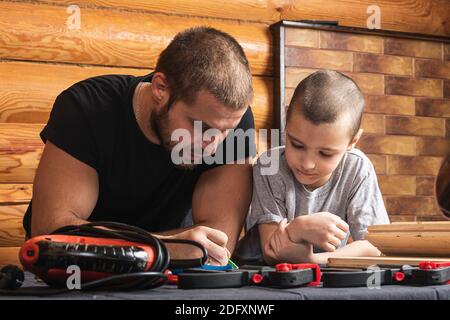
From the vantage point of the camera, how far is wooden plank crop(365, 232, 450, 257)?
131 centimetres

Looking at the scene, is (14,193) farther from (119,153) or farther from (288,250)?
(288,250)

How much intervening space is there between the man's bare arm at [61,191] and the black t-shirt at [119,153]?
3 cm

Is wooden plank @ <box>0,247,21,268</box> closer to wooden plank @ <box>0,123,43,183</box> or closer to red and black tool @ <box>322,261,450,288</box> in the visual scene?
wooden plank @ <box>0,123,43,183</box>

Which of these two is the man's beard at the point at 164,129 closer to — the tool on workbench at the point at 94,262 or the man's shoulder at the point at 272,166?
the man's shoulder at the point at 272,166

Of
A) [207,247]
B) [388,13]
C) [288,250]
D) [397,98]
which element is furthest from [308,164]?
[388,13]

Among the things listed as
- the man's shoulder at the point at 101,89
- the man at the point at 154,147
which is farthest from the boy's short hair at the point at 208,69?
the man's shoulder at the point at 101,89

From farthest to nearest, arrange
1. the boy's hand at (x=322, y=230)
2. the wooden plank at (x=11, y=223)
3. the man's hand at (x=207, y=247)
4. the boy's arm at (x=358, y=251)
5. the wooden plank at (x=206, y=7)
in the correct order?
the wooden plank at (x=206, y=7), the wooden plank at (x=11, y=223), the boy's arm at (x=358, y=251), the boy's hand at (x=322, y=230), the man's hand at (x=207, y=247)

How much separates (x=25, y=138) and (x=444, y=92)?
206 centimetres

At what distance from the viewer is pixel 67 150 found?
5.29 feet

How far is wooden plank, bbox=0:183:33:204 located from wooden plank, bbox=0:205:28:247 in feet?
0.08

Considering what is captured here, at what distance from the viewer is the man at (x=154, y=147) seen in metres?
1.47

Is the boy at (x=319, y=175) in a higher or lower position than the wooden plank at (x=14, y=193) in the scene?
higher
